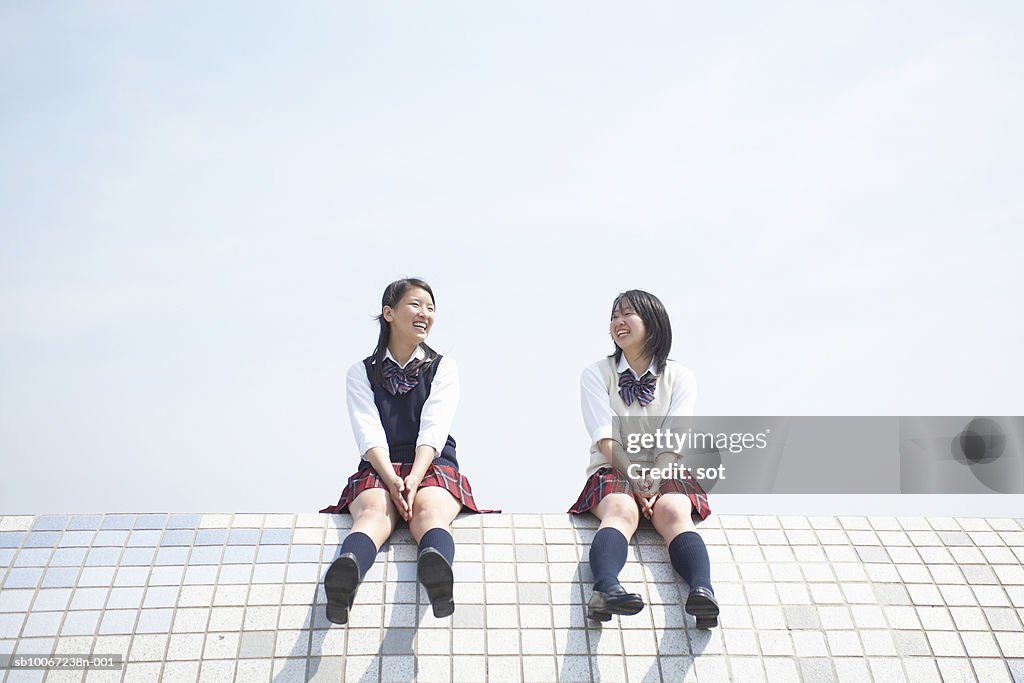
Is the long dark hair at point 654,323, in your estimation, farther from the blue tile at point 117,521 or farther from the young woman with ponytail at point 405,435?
the blue tile at point 117,521

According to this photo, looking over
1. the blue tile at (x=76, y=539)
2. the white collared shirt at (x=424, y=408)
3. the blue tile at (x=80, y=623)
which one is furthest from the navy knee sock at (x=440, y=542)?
the blue tile at (x=76, y=539)

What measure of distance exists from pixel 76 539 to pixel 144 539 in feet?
1.00

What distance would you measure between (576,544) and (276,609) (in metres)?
1.32

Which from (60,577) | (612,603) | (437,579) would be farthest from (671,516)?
(60,577)

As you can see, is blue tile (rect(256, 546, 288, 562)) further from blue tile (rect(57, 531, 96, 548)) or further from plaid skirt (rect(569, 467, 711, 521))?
plaid skirt (rect(569, 467, 711, 521))

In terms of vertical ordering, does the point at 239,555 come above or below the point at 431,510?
below

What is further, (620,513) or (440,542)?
(620,513)

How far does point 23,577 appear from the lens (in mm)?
3812

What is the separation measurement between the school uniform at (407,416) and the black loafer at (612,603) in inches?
34.6

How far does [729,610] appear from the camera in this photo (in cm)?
376

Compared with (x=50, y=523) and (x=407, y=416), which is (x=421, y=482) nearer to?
(x=407, y=416)

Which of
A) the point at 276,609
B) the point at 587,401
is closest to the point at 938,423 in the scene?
the point at 587,401

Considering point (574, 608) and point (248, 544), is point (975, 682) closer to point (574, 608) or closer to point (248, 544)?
point (574, 608)

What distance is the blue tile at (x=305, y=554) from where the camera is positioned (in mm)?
3900
